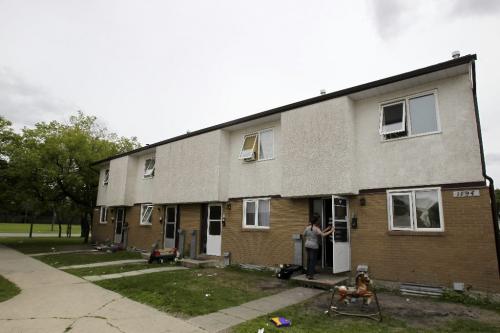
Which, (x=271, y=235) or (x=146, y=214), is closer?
(x=271, y=235)

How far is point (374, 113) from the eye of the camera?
376 inches

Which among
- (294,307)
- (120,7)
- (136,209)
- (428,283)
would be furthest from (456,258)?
(136,209)

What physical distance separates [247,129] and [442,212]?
7.93 metres

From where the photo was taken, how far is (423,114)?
28.5ft

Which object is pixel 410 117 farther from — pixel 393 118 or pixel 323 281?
pixel 323 281

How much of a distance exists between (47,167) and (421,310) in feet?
71.0

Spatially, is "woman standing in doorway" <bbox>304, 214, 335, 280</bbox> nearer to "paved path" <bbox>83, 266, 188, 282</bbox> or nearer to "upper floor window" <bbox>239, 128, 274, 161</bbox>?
"upper floor window" <bbox>239, 128, 274, 161</bbox>

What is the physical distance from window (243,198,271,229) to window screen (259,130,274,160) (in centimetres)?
173

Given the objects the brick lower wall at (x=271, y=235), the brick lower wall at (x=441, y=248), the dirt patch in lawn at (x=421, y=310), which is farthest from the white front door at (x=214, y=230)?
the dirt patch in lawn at (x=421, y=310)

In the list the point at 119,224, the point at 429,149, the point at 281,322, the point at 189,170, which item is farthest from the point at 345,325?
the point at 119,224

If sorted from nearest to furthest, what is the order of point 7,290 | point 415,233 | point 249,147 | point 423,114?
point 7,290, point 415,233, point 423,114, point 249,147

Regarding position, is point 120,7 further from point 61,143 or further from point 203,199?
point 61,143

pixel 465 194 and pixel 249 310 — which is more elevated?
pixel 465 194

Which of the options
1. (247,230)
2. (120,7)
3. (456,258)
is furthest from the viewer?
(247,230)
